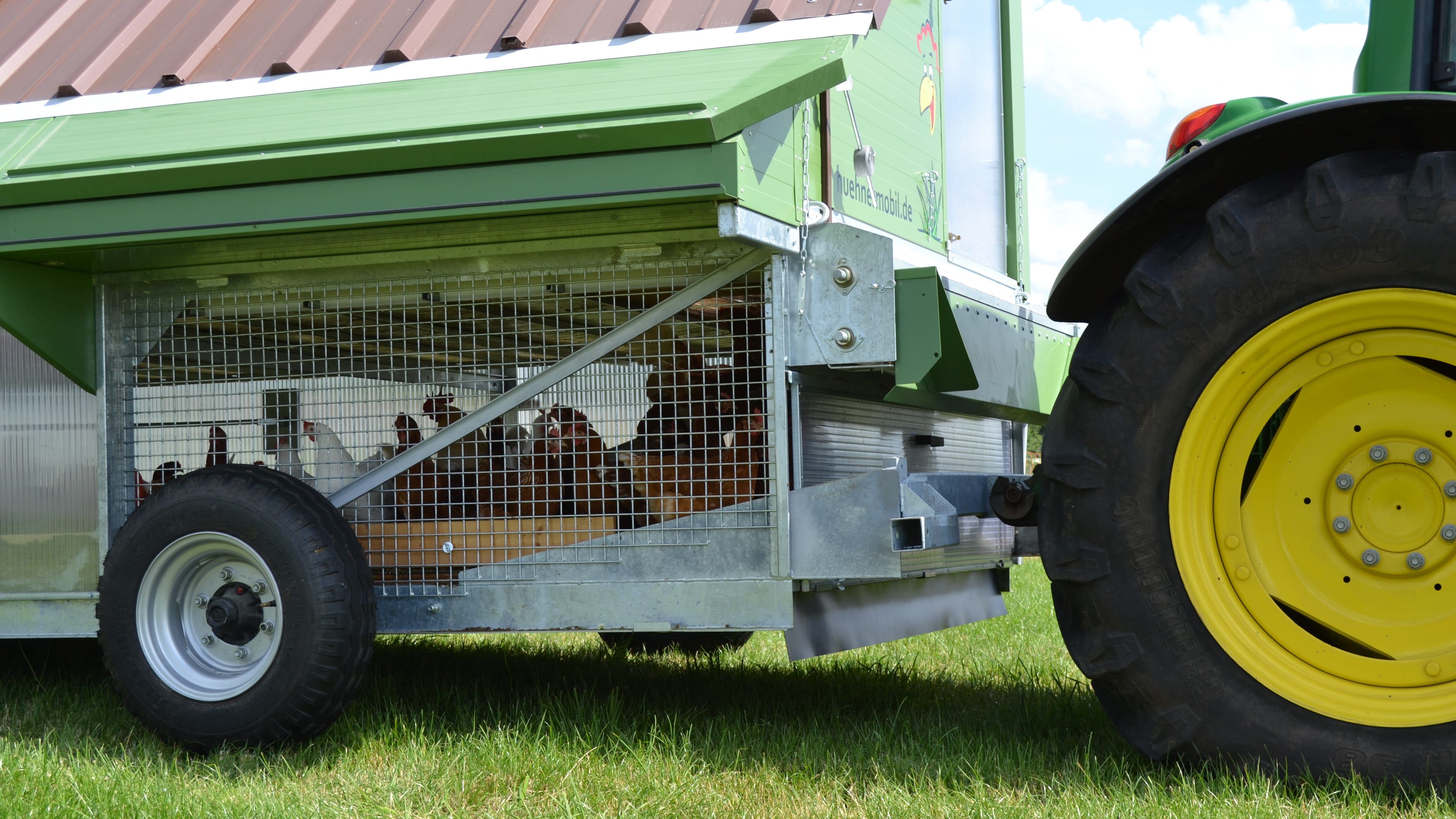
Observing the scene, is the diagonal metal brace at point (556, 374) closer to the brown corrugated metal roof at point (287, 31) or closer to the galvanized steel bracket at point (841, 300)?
the galvanized steel bracket at point (841, 300)

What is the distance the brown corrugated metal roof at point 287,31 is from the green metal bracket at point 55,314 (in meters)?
0.67

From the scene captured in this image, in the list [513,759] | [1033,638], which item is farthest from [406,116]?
[1033,638]

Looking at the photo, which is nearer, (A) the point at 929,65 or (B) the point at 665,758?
(B) the point at 665,758

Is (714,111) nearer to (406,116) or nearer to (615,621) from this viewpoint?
(406,116)

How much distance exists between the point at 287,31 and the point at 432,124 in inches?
43.8

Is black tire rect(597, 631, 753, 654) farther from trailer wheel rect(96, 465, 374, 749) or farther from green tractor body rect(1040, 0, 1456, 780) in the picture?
green tractor body rect(1040, 0, 1456, 780)

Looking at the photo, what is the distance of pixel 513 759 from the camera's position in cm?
294

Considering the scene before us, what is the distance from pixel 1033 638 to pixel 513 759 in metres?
3.03

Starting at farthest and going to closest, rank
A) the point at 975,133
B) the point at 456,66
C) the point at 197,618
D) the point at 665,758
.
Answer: the point at 975,133, the point at 456,66, the point at 197,618, the point at 665,758

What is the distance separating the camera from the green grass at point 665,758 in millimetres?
2537

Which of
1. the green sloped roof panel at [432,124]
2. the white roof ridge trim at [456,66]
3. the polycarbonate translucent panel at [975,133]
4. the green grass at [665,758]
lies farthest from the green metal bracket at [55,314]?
the polycarbonate translucent panel at [975,133]

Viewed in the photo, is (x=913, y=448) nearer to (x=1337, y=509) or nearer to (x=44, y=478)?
(x=1337, y=509)

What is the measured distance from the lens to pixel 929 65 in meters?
4.09

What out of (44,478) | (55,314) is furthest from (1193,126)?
(44,478)
